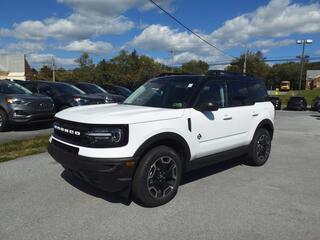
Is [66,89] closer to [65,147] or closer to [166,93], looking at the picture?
[166,93]

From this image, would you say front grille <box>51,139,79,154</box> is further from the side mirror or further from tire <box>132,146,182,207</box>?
the side mirror

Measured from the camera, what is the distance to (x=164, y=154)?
4.59 m

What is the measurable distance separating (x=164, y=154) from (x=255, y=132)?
2.68m

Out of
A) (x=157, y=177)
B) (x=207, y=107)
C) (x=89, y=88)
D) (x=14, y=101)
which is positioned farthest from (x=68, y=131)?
(x=89, y=88)

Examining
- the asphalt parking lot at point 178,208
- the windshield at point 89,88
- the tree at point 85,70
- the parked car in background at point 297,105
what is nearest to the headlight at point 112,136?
the asphalt parking lot at point 178,208

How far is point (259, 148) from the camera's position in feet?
22.4

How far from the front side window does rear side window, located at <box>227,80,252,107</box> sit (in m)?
0.19

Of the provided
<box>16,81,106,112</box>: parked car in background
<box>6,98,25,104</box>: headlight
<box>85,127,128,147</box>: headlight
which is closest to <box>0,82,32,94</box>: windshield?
<box>6,98,25,104</box>: headlight

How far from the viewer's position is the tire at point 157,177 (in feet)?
14.3

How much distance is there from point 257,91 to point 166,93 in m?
2.23

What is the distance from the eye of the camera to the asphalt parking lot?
382 cm

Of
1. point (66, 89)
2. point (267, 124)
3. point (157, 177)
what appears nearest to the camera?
point (157, 177)

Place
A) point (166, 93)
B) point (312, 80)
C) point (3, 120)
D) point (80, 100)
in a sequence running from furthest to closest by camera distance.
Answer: point (312, 80)
point (80, 100)
point (3, 120)
point (166, 93)

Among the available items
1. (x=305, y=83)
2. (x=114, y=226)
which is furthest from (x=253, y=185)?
(x=305, y=83)
